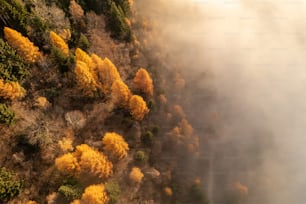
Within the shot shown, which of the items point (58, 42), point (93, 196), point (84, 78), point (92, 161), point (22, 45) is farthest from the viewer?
point (84, 78)

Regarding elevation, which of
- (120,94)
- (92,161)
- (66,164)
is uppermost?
(120,94)

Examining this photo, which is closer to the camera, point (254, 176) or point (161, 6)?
point (254, 176)

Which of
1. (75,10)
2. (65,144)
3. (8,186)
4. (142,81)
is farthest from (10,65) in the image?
(142,81)

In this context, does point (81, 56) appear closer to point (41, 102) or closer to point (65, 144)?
point (41, 102)

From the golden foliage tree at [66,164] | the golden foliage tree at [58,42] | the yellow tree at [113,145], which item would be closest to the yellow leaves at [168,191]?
the yellow tree at [113,145]

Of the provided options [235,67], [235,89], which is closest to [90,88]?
[235,89]

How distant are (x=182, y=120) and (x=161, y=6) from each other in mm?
46060

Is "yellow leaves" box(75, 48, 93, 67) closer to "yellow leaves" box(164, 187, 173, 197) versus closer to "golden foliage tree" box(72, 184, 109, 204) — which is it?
"golden foliage tree" box(72, 184, 109, 204)

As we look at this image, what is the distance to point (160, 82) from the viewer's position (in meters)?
64.6

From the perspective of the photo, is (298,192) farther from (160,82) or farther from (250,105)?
(160,82)

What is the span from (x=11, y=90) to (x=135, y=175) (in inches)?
1047

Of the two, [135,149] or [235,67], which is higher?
[235,67]

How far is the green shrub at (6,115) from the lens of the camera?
120 feet

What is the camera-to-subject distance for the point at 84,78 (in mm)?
44844
